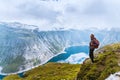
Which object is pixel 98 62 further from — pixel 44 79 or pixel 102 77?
pixel 44 79

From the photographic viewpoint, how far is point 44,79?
16038 cm

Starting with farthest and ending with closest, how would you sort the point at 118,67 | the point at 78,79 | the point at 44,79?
the point at 44,79, the point at 78,79, the point at 118,67

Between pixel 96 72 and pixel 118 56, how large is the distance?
4271mm

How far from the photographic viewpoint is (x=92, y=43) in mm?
42281

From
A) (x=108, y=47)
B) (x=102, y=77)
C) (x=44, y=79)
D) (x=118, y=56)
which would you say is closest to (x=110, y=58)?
(x=118, y=56)

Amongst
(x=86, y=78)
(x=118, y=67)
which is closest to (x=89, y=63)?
(x=86, y=78)

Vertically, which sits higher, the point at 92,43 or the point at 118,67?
the point at 92,43

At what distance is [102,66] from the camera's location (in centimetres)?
4572

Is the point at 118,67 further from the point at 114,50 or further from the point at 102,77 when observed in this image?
the point at 114,50

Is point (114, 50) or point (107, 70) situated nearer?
point (107, 70)

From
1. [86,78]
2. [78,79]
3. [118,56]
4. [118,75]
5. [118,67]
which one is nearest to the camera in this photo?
[118,75]

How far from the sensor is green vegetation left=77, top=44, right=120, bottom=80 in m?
41.8

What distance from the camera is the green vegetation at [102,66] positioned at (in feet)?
137

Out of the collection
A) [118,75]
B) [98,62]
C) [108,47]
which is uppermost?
[108,47]
